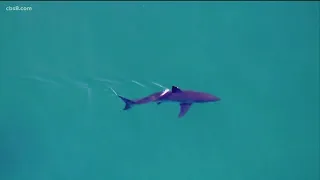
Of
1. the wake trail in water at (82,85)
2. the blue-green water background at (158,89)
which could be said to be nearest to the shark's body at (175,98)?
the blue-green water background at (158,89)

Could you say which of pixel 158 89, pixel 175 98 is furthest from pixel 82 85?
pixel 175 98

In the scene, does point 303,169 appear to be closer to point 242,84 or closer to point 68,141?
point 242,84

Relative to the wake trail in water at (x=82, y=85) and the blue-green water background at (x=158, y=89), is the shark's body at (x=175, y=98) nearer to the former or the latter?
the blue-green water background at (x=158, y=89)

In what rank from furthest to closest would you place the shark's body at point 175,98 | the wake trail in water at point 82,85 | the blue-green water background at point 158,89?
1. the wake trail in water at point 82,85
2. the blue-green water background at point 158,89
3. the shark's body at point 175,98

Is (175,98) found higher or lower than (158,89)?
lower

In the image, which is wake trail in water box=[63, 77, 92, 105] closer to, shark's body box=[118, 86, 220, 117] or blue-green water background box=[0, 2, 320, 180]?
blue-green water background box=[0, 2, 320, 180]

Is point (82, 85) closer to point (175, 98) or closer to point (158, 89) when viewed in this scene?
point (158, 89)

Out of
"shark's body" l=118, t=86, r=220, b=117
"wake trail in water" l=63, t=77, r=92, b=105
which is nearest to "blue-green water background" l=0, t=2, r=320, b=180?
"wake trail in water" l=63, t=77, r=92, b=105

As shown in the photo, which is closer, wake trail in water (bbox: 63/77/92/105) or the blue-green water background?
the blue-green water background
